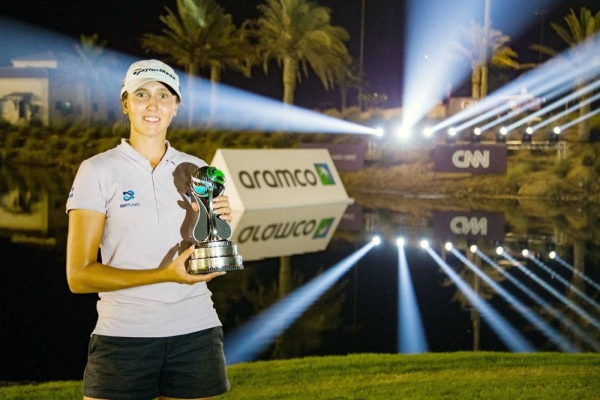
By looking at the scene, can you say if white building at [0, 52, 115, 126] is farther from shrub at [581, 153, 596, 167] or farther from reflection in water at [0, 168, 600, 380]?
reflection in water at [0, 168, 600, 380]

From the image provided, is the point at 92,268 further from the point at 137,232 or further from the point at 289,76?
the point at 289,76

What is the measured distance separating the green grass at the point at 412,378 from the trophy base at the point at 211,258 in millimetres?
3583

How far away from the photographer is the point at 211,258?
2682mm

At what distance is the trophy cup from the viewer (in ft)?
8.82

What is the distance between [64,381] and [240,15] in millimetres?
54122

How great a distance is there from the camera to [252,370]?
691 centimetres

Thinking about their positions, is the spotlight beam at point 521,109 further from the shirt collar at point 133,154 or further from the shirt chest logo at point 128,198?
the shirt chest logo at point 128,198

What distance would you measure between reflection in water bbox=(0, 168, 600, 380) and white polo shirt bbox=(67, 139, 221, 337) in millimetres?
4417

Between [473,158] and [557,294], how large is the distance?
18.7m

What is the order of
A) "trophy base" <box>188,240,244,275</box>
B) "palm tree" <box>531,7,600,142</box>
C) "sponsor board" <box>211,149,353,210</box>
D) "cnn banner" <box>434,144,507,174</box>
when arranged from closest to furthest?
"trophy base" <box>188,240,244,275</box> → "sponsor board" <box>211,149,353,210</box> → "cnn banner" <box>434,144,507,174</box> → "palm tree" <box>531,7,600,142</box>

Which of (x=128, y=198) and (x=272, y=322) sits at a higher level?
(x=128, y=198)

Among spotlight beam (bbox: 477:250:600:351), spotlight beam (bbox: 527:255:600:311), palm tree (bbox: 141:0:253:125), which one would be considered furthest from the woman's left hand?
palm tree (bbox: 141:0:253:125)

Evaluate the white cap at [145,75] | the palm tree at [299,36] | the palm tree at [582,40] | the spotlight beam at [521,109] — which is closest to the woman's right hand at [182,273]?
the white cap at [145,75]

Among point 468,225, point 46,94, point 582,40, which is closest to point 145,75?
point 468,225
